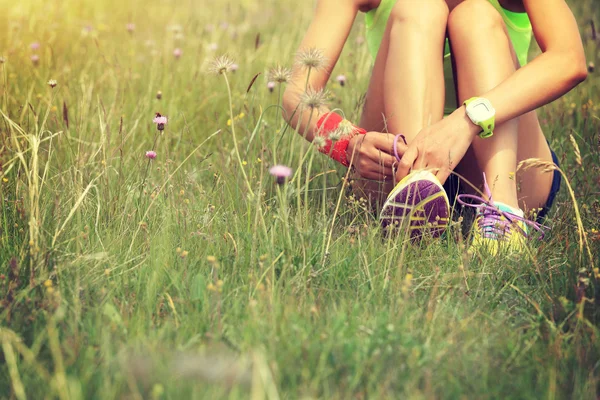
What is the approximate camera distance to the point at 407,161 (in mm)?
2107

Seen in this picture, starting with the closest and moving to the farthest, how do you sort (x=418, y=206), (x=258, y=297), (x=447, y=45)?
(x=258, y=297) < (x=418, y=206) < (x=447, y=45)

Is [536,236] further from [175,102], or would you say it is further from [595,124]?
[175,102]

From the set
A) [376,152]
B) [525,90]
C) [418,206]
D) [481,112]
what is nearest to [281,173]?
[418,206]

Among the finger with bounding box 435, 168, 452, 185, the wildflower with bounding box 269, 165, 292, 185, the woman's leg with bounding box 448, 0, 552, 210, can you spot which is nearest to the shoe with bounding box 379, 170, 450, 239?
the finger with bounding box 435, 168, 452, 185

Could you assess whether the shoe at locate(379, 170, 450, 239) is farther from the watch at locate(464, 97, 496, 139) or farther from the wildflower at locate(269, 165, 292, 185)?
the wildflower at locate(269, 165, 292, 185)

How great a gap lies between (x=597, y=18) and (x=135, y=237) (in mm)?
4505

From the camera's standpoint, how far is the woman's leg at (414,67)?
226 centimetres

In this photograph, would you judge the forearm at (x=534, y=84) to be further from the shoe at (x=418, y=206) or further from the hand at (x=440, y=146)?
the shoe at (x=418, y=206)

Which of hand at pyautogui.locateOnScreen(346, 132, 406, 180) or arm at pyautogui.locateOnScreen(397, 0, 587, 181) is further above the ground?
arm at pyautogui.locateOnScreen(397, 0, 587, 181)

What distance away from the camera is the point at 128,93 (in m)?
3.31

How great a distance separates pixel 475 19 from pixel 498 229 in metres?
0.68

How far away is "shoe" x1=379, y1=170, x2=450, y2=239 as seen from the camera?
2.00 m

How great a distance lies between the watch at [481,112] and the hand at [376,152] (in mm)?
223

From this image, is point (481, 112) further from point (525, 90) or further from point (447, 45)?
point (447, 45)
